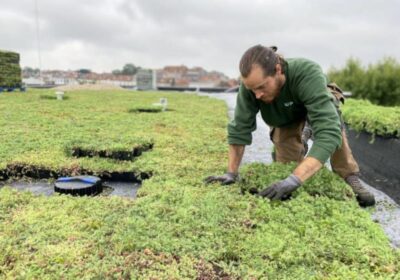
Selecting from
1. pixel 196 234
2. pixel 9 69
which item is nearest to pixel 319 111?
pixel 196 234

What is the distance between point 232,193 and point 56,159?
1.77m

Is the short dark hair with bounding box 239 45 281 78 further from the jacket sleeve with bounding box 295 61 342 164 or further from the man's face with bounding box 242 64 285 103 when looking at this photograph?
the jacket sleeve with bounding box 295 61 342 164

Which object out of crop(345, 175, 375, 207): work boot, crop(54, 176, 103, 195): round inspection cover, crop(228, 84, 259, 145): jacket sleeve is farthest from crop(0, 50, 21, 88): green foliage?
crop(345, 175, 375, 207): work boot

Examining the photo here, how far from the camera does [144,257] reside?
1.87 metres

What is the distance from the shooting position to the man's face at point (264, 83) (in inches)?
101

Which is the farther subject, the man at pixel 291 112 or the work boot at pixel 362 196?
the work boot at pixel 362 196

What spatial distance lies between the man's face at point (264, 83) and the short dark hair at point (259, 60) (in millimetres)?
26

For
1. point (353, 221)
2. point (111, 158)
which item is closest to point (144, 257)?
point (353, 221)

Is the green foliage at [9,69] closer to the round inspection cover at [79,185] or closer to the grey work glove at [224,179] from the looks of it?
the round inspection cover at [79,185]

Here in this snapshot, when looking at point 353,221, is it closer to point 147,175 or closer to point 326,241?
point 326,241

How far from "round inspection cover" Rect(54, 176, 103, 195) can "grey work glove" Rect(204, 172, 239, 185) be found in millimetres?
828

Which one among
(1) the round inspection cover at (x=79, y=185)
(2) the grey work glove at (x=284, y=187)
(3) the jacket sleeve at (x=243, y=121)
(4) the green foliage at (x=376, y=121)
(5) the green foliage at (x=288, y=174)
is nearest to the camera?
(2) the grey work glove at (x=284, y=187)

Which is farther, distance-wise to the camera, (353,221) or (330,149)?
(330,149)

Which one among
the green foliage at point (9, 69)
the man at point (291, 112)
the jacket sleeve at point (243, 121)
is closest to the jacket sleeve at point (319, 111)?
the man at point (291, 112)
